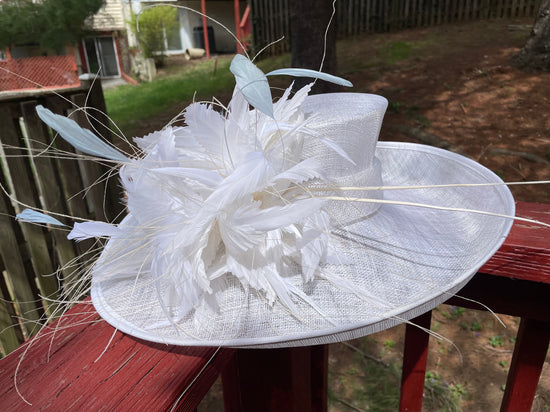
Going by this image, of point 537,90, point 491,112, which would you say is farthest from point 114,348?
point 537,90

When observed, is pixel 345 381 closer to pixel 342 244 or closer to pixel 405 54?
pixel 342 244

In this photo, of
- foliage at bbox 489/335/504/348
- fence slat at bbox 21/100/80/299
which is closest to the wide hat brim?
fence slat at bbox 21/100/80/299

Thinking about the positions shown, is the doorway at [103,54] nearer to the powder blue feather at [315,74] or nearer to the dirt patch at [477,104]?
the dirt patch at [477,104]

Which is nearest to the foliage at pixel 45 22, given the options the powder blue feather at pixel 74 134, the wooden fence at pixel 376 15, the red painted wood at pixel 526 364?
the wooden fence at pixel 376 15

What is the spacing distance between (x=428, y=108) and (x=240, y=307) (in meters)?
4.96

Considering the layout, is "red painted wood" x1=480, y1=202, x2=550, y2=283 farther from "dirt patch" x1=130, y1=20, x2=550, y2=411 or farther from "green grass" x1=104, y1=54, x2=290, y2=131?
"green grass" x1=104, y1=54, x2=290, y2=131

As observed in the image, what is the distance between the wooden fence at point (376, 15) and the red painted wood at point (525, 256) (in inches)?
347

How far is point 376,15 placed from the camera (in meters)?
9.74

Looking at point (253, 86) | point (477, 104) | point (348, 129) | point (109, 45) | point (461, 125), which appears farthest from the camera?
point (109, 45)

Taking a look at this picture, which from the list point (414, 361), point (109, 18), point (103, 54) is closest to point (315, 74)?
point (414, 361)

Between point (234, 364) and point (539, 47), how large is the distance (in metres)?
5.66

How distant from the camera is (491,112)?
4707 mm

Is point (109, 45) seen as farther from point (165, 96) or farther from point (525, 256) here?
point (525, 256)

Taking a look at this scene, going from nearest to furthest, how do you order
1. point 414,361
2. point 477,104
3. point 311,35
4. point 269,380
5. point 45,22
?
point 269,380 → point 414,361 → point 311,35 → point 477,104 → point 45,22
